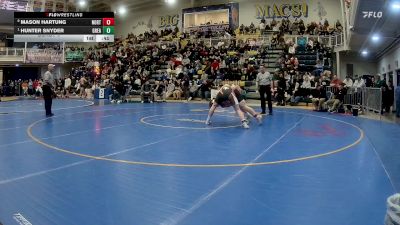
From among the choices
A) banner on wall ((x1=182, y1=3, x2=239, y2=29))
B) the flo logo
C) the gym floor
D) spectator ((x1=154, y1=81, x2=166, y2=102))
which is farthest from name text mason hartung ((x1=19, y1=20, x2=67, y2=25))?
banner on wall ((x1=182, y1=3, x2=239, y2=29))

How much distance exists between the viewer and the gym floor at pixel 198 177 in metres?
3.27

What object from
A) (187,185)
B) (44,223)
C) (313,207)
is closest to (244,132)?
(187,185)

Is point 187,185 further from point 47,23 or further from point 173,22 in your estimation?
point 173,22

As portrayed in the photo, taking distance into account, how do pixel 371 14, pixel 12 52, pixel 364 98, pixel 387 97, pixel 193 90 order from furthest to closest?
1. pixel 12 52
2. pixel 193 90
3. pixel 387 97
4. pixel 364 98
5. pixel 371 14

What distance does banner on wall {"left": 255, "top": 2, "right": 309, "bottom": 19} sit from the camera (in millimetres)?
28359

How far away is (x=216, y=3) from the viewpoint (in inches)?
1262

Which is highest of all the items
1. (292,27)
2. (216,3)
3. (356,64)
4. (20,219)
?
(216,3)

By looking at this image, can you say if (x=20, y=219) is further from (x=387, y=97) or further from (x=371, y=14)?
(x=387, y=97)

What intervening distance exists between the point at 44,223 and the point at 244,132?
562 centimetres

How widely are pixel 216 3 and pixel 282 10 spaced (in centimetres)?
622

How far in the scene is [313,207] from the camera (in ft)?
11.3
